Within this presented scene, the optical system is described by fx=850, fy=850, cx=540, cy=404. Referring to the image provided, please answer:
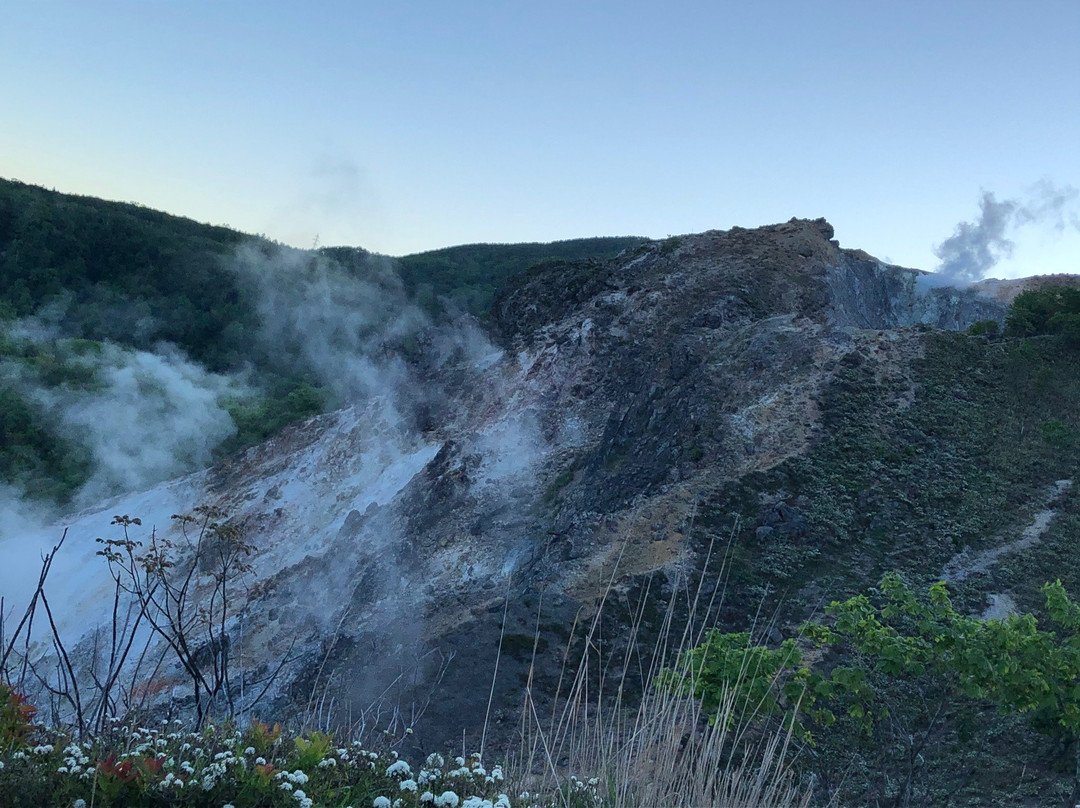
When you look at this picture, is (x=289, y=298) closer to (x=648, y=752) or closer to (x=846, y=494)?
(x=846, y=494)

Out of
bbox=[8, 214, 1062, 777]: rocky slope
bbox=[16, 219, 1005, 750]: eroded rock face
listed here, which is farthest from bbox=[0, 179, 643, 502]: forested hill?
bbox=[16, 219, 1005, 750]: eroded rock face

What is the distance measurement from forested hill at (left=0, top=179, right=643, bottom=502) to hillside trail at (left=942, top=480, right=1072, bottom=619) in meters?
18.2

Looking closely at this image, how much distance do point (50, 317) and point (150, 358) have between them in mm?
9123

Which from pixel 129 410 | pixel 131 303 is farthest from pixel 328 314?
pixel 129 410

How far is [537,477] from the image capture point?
1606 centimetres

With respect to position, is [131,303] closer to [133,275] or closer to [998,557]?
[133,275]

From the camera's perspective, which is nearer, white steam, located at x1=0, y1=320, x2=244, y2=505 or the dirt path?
the dirt path

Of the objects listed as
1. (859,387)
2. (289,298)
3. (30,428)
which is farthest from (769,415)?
(289,298)

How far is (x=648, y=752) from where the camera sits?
3615 mm

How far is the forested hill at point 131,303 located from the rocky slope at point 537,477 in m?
6.58

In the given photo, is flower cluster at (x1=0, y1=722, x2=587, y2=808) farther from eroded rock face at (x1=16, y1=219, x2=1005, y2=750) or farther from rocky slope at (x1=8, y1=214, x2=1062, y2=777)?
eroded rock face at (x1=16, y1=219, x2=1005, y2=750)

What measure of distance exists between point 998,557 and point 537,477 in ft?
25.6

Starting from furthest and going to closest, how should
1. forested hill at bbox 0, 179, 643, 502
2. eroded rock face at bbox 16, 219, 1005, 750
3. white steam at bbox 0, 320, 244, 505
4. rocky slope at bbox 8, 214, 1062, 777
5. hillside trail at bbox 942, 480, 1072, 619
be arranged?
1. forested hill at bbox 0, 179, 643, 502
2. white steam at bbox 0, 320, 244, 505
3. eroded rock face at bbox 16, 219, 1005, 750
4. rocky slope at bbox 8, 214, 1062, 777
5. hillside trail at bbox 942, 480, 1072, 619

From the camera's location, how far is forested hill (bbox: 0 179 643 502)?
27.4m
